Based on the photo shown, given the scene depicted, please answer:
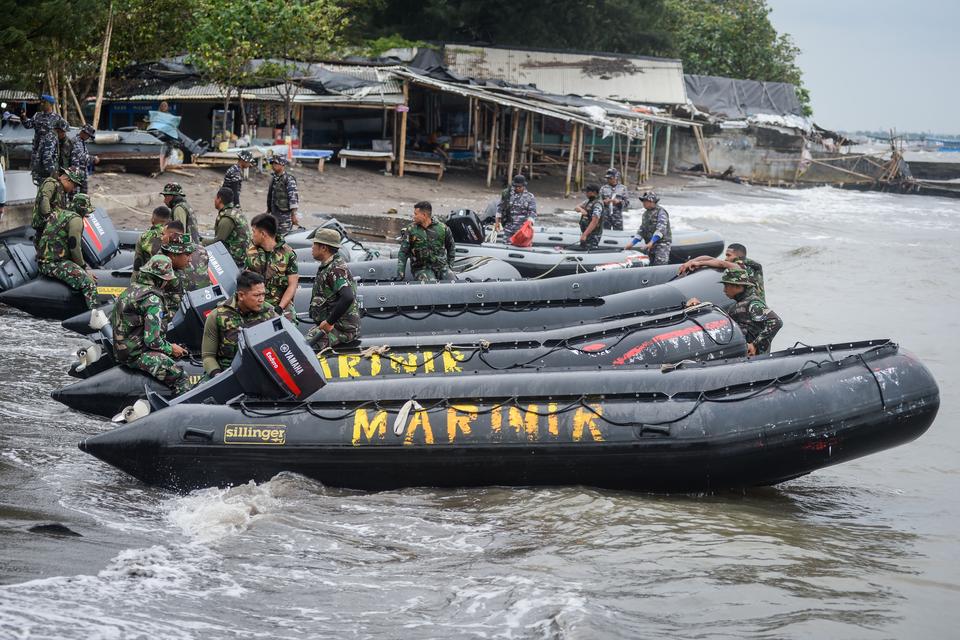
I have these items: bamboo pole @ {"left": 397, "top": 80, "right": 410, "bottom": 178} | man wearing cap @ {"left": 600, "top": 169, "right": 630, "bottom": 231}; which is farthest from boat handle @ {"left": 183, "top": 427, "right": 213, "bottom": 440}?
bamboo pole @ {"left": 397, "top": 80, "right": 410, "bottom": 178}

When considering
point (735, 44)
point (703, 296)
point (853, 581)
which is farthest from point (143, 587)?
point (735, 44)

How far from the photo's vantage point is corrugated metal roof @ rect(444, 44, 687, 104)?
1310 inches

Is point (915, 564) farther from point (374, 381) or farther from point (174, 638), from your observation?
point (174, 638)

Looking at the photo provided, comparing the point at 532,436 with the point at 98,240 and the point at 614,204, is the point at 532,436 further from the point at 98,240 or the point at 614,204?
the point at 614,204

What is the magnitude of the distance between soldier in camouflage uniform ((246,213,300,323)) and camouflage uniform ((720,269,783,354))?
3.60 metres

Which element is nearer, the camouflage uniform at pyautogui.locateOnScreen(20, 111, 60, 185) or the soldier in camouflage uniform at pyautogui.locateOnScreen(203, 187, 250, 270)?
the soldier in camouflage uniform at pyautogui.locateOnScreen(203, 187, 250, 270)

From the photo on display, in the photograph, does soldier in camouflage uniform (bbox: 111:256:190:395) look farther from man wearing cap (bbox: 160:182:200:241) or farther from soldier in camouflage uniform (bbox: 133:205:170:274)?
man wearing cap (bbox: 160:182:200:241)

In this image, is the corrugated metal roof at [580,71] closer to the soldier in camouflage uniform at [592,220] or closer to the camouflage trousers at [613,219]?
the camouflage trousers at [613,219]

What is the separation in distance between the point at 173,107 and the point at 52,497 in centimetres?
2141

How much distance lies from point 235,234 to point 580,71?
2583cm

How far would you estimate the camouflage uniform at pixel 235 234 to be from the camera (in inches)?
404

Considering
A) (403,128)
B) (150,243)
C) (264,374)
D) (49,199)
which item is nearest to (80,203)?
(49,199)

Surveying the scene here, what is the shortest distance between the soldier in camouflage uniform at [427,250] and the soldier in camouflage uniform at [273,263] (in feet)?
6.90

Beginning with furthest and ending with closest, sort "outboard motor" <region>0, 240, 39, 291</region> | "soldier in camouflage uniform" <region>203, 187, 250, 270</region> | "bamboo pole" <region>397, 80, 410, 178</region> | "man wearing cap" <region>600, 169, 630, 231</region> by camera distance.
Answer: "bamboo pole" <region>397, 80, 410, 178</region>, "man wearing cap" <region>600, 169, 630, 231</region>, "outboard motor" <region>0, 240, 39, 291</region>, "soldier in camouflage uniform" <region>203, 187, 250, 270</region>
